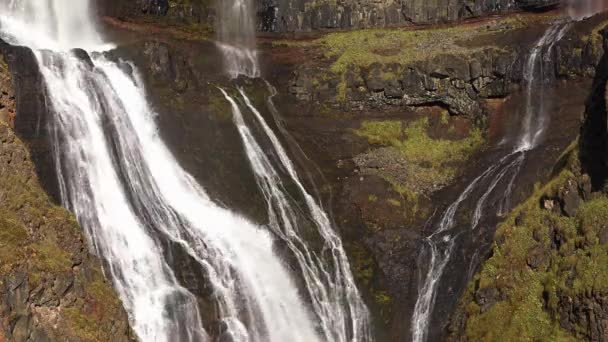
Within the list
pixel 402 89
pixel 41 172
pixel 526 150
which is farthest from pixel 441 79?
pixel 41 172

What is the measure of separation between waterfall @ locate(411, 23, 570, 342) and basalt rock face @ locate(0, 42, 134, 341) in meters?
10.3

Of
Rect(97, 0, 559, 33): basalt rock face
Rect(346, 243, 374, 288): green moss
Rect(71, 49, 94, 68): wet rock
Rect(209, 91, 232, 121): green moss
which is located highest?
Rect(97, 0, 559, 33): basalt rock face

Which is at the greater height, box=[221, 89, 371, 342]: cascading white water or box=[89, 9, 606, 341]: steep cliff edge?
box=[89, 9, 606, 341]: steep cliff edge

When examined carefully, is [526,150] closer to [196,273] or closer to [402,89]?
[402,89]

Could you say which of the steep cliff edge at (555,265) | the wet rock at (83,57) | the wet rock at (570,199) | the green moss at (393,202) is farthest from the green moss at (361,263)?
the wet rock at (83,57)

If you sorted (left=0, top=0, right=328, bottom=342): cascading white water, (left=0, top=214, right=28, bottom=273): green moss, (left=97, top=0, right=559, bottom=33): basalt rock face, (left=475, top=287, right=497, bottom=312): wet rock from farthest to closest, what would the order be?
(left=97, top=0, right=559, bottom=33): basalt rock face → (left=0, top=0, right=328, bottom=342): cascading white water → (left=475, top=287, right=497, bottom=312): wet rock → (left=0, top=214, right=28, bottom=273): green moss

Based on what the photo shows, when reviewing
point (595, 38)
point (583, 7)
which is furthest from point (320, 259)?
point (583, 7)

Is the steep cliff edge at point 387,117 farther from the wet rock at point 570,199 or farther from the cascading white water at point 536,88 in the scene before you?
the wet rock at point 570,199

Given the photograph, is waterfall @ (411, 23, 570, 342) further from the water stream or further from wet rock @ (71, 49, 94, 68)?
wet rock @ (71, 49, 94, 68)

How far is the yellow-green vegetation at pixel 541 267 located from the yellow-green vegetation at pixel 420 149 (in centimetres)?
750

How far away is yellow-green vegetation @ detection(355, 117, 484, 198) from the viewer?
105 feet

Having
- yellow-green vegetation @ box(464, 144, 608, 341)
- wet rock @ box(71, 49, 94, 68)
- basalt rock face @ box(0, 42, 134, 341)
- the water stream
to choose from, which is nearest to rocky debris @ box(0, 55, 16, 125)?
the water stream

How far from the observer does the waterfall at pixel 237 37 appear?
39.1 metres

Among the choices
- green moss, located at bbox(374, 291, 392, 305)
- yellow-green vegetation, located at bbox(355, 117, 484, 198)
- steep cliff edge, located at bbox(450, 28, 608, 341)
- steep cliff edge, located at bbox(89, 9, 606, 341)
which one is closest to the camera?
steep cliff edge, located at bbox(450, 28, 608, 341)
